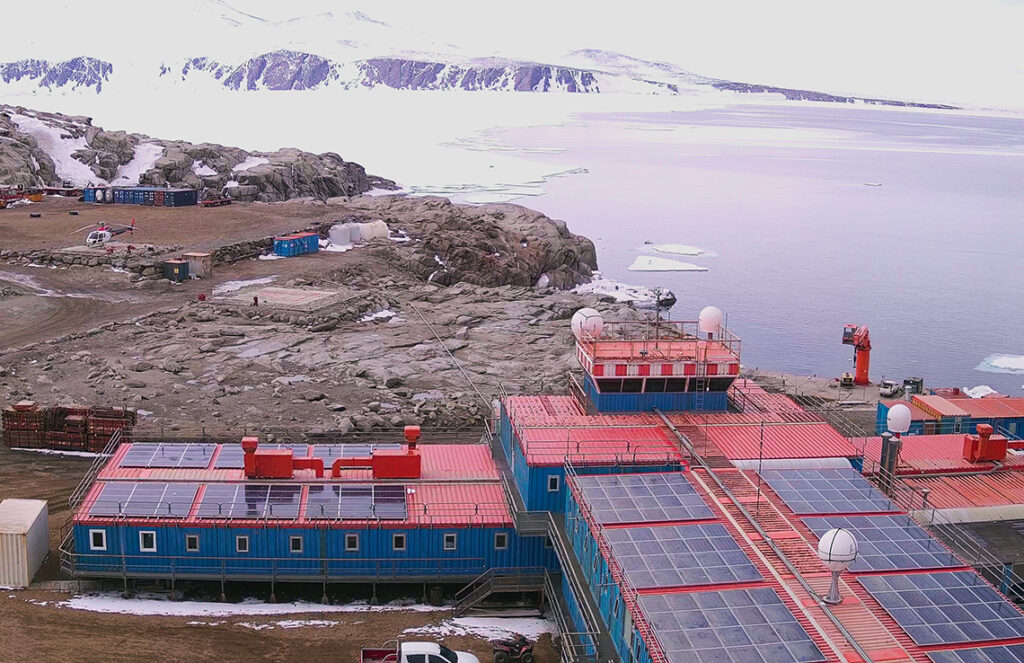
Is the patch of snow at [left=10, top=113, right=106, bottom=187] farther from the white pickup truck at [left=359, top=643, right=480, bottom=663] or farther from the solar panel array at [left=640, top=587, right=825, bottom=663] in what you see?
the solar panel array at [left=640, top=587, right=825, bottom=663]

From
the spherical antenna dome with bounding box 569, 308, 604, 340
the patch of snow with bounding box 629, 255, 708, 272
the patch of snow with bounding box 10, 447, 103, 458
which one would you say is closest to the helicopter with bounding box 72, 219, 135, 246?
the patch of snow with bounding box 10, 447, 103, 458

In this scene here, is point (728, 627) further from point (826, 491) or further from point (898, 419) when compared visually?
point (898, 419)

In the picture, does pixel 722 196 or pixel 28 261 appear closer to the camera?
pixel 28 261

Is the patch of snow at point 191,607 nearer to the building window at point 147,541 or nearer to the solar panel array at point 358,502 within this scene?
the building window at point 147,541

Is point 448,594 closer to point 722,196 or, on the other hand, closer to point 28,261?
point 28,261

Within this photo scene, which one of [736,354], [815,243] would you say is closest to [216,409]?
[736,354]

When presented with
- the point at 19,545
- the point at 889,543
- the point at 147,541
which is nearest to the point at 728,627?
the point at 889,543

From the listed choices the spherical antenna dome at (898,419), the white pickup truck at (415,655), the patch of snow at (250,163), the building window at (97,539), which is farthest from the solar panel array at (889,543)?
the patch of snow at (250,163)
